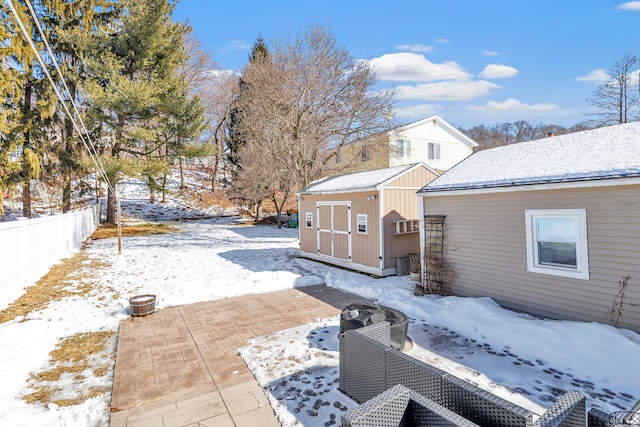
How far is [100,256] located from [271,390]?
10683mm

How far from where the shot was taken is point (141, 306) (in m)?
6.10

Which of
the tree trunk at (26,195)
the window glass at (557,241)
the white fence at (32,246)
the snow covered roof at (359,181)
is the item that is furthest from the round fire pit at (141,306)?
the tree trunk at (26,195)

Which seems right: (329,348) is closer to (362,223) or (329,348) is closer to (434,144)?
(362,223)

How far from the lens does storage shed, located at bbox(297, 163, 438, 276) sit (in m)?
8.78

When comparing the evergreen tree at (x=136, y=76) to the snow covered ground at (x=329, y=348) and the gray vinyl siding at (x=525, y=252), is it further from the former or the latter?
the gray vinyl siding at (x=525, y=252)

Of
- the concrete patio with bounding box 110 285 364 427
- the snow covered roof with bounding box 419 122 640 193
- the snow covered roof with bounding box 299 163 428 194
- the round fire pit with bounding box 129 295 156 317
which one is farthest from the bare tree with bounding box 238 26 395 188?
the round fire pit with bounding box 129 295 156 317

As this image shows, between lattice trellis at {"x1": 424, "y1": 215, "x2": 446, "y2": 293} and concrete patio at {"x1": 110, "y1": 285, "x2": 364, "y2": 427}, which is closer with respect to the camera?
concrete patio at {"x1": 110, "y1": 285, "x2": 364, "y2": 427}

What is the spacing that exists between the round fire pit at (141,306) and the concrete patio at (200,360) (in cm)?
11

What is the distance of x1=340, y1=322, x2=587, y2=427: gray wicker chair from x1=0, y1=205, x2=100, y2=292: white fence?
7.07m

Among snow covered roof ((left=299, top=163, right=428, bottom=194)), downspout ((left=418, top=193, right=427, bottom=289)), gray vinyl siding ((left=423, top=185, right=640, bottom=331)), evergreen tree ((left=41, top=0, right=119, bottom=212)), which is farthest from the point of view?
evergreen tree ((left=41, top=0, right=119, bottom=212))

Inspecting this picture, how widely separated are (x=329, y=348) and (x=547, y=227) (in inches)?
161

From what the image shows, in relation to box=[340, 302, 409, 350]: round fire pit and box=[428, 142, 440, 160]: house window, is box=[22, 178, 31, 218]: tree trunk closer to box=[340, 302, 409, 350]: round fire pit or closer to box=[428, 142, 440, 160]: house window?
box=[340, 302, 409, 350]: round fire pit

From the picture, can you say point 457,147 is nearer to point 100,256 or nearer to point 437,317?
point 437,317

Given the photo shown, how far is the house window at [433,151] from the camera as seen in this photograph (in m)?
22.9
